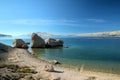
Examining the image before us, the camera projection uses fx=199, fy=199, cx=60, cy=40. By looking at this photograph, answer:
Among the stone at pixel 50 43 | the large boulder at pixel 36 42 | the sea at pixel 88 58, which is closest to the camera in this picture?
the sea at pixel 88 58

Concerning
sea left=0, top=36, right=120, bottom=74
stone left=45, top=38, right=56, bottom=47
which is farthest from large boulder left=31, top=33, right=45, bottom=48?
sea left=0, top=36, right=120, bottom=74

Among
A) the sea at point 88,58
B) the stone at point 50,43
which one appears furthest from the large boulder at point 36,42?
the sea at point 88,58

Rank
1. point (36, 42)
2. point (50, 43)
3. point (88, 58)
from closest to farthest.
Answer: point (88, 58), point (36, 42), point (50, 43)

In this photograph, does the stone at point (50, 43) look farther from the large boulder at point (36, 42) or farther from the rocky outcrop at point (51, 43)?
the large boulder at point (36, 42)

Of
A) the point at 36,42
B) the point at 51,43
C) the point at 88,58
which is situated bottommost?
the point at 88,58

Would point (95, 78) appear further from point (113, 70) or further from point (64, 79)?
point (113, 70)

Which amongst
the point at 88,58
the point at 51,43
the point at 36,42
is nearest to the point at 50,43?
the point at 51,43

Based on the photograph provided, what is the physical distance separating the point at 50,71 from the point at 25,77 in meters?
5.34

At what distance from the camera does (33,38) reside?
264ft

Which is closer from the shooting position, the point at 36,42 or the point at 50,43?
the point at 36,42

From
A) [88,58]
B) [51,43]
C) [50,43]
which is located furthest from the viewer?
[51,43]

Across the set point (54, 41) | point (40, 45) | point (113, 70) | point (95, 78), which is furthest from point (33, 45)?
point (95, 78)

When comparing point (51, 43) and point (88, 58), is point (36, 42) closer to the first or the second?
point (51, 43)

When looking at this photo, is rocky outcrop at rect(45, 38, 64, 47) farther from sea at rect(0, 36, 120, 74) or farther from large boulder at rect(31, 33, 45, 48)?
sea at rect(0, 36, 120, 74)
